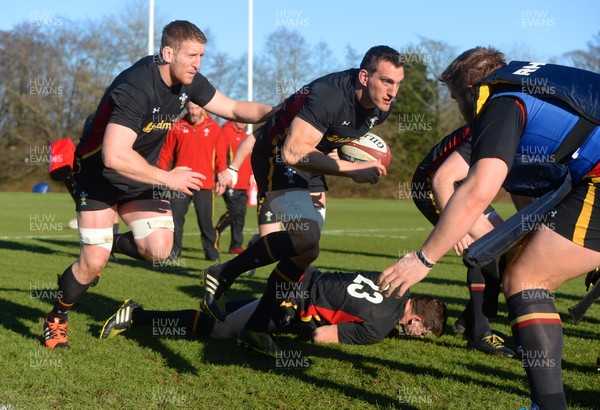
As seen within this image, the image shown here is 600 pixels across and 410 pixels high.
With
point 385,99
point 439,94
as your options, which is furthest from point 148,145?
point 439,94

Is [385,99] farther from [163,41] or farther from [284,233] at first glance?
[163,41]

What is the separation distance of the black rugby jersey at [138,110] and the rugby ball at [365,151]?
133 cm

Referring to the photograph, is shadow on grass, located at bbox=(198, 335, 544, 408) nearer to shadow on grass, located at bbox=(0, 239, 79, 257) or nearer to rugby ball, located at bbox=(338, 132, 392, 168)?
rugby ball, located at bbox=(338, 132, 392, 168)

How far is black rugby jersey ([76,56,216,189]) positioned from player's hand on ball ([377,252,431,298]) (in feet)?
9.30

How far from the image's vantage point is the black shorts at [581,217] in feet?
11.3

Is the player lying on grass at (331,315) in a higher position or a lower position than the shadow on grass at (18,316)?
higher

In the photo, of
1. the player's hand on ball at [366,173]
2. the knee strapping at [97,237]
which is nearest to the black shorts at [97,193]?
the knee strapping at [97,237]

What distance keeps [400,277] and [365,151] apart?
11.6 ft

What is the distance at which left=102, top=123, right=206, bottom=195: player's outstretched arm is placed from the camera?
203 inches

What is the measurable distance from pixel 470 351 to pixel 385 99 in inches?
78.9

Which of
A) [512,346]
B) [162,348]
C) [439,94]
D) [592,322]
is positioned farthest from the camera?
[439,94]

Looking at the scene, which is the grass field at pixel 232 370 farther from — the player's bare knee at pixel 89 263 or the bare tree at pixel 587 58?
the bare tree at pixel 587 58

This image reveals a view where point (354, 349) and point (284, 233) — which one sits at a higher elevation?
point (284, 233)

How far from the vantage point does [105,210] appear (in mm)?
5945
